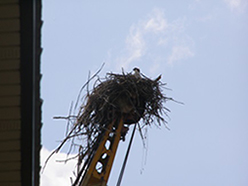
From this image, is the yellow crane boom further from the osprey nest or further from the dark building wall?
the dark building wall

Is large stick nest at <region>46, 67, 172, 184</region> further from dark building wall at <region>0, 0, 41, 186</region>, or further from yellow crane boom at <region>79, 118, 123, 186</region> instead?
dark building wall at <region>0, 0, 41, 186</region>

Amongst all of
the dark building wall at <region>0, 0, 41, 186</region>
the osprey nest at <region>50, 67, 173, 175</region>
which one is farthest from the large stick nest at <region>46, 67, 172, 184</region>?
the dark building wall at <region>0, 0, 41, 186</region>

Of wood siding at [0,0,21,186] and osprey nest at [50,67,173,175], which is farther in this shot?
osprey nest at [50,67,173,175]

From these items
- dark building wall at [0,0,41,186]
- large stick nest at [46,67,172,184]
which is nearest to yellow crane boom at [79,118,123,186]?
large stick nest at [46,67,172,184]

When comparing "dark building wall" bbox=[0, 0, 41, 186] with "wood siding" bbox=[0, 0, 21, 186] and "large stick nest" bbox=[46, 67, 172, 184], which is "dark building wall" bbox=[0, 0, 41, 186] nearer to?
"wood siding" bbox=[0, 0, 21, 186]

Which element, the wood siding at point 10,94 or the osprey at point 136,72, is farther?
the osprey at point 136,72

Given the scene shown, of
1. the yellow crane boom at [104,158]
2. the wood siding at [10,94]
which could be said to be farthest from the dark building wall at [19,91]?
the yellow crane boom at [104,158]

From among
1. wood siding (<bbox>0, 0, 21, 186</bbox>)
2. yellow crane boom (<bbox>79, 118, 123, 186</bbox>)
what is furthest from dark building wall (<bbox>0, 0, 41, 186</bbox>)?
yellow crane boom (<bbox>79, 118, 123, 186</bbox>)

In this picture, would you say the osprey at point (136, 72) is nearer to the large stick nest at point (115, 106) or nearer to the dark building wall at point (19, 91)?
the large stick nest at point (115, 106)

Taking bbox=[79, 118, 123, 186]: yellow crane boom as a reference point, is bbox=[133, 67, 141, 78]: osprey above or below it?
above

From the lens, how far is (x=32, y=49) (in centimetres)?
359

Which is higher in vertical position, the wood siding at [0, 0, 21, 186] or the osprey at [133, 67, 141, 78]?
the osprey at [133, 67, 141, 78]

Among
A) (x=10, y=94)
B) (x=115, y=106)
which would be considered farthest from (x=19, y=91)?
(x=115, y=106)

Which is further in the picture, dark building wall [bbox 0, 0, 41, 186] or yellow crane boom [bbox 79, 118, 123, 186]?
yellow crane boom [bbox 79, 118, 123, 186]
